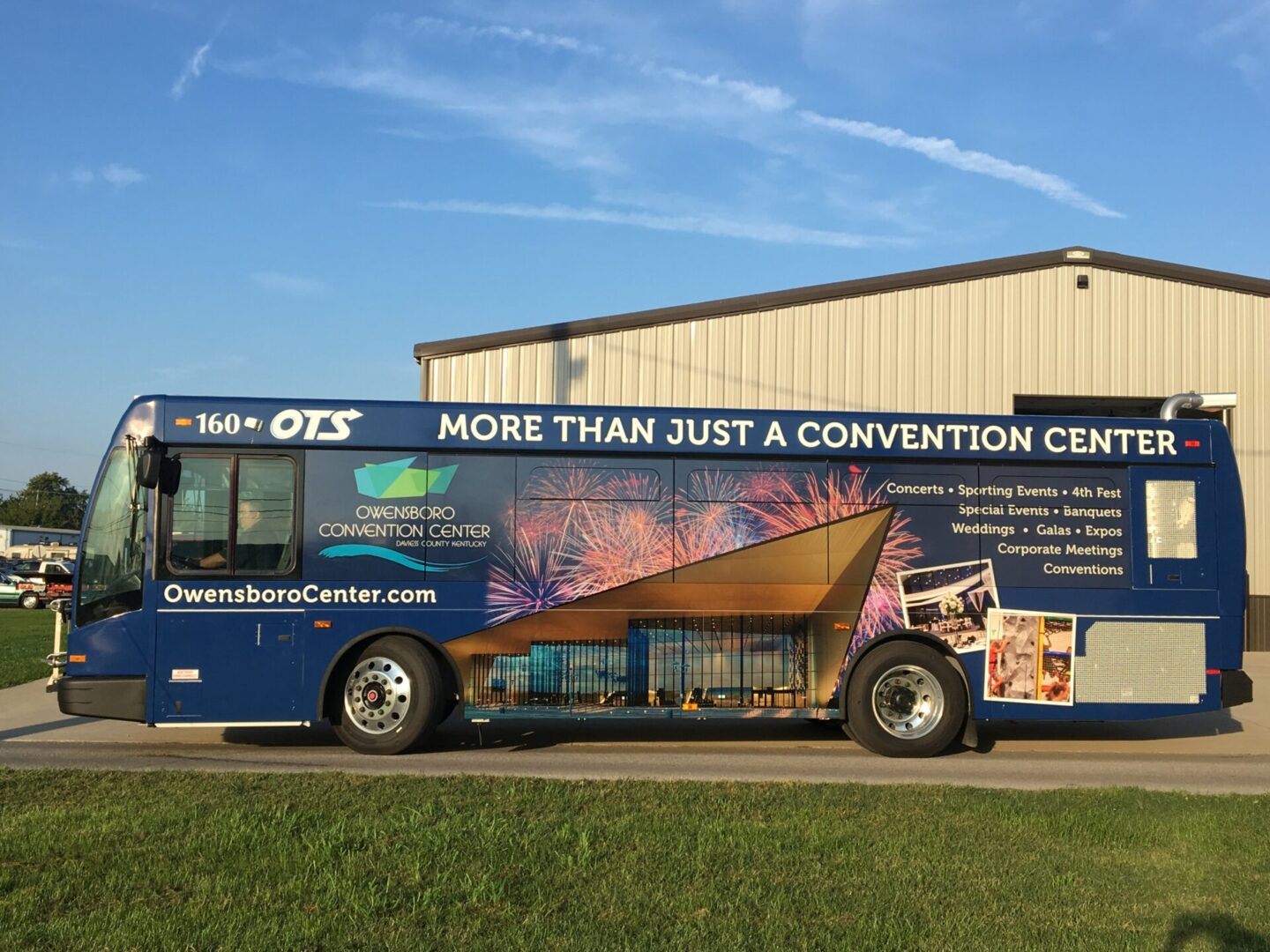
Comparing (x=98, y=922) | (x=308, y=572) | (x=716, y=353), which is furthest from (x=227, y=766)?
(x=716, y=353)

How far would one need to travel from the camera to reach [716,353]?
2075 cm

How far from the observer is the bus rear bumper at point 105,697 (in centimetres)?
957

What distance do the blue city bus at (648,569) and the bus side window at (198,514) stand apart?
0.02 metres

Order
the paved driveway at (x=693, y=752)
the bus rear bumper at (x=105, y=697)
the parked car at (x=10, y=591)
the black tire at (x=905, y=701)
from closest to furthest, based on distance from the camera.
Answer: the paved driveway at (x=693, y=752) < the bus rear bumper at (x=105, y=697) < the black tire at (x=905, y=701) < the parked car at (x=10, y=591)

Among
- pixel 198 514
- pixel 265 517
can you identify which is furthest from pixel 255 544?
pixel 198 514

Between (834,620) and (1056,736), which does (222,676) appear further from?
(1056,736)

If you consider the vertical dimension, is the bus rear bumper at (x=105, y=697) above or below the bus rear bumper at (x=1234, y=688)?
below

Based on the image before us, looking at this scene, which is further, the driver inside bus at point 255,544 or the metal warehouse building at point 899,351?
the metal warehouse building at point 899,351

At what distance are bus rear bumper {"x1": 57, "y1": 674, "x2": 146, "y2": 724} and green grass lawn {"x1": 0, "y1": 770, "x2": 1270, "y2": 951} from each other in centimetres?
160

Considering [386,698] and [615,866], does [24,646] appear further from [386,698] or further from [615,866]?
[615,866]

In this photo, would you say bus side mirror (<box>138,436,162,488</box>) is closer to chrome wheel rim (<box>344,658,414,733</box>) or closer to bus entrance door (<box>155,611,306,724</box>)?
bus entrance door (<box>155,611,306,724</box>)

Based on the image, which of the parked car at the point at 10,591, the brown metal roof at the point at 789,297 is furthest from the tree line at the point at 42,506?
the brown metal roof at the point at 789,297

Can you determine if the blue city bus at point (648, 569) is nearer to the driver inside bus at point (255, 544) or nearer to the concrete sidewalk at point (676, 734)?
the driver inside bus at point (255, 544)

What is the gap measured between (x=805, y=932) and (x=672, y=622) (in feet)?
17.6
